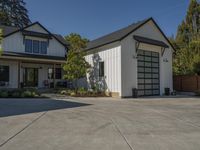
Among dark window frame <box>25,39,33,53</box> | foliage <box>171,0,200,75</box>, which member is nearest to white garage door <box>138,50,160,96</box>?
foliage <box>171,0,200,75</box>

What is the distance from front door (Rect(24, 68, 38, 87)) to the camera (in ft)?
76.1

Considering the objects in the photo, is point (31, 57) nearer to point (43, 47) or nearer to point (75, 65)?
point (43, 47)

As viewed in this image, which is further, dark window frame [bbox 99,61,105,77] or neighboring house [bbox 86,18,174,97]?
dark window frame [bbox 99,61,105,77]

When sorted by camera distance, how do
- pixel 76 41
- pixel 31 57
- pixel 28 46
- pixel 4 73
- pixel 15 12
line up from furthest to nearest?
1. pixel 15 12
2. pixel 28 46
3. pixel 4 73
4. pixel 31 57
5. pixel 76 41

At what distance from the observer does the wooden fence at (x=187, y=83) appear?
22323 millimetres

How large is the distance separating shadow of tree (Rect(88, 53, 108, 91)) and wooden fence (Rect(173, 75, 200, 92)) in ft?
31.6

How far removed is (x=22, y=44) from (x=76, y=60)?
6.54 m

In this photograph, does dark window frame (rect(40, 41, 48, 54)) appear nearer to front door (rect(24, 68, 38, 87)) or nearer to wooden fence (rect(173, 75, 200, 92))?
front door (rect(24, 68, 38, 87))

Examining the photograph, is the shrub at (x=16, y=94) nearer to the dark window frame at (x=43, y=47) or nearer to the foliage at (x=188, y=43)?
the dark window frame at (x=43, y=47)

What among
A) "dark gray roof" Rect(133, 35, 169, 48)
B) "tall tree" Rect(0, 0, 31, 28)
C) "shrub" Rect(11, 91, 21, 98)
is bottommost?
"shrub" Rect(11, 91, 21, 98)

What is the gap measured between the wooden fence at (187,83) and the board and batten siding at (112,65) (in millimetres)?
9368

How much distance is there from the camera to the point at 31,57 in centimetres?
2064

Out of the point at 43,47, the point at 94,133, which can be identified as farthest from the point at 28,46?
the point at 94,133

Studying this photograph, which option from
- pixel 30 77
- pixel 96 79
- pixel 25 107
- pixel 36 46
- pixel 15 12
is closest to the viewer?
pixel 25 107
